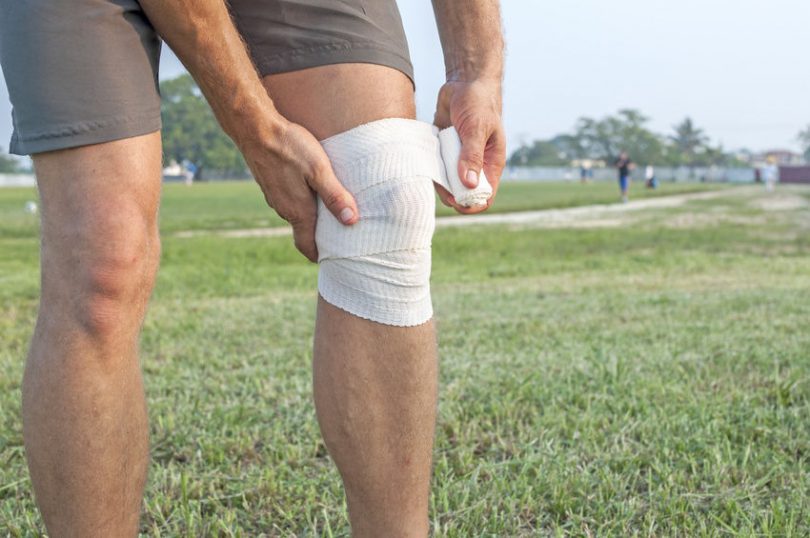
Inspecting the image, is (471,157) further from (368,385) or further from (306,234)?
(368,385)

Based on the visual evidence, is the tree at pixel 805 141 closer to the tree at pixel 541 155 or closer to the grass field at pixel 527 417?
the tree at pixel 541 155

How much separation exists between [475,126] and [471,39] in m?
0.24

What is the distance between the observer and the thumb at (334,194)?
53.9 inches

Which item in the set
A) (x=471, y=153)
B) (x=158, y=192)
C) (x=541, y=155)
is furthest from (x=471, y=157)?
(x=541, y=155)

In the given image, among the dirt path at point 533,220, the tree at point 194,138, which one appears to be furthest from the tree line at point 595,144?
the dirt path at point 533,220

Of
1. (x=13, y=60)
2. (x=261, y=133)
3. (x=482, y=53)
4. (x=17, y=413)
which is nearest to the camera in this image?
(x=13, y=60)

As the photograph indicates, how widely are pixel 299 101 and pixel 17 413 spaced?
174cm

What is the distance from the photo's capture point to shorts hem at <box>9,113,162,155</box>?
4.07 feet

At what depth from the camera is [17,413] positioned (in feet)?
8.82

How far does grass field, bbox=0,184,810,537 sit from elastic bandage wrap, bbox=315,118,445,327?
2.07ft

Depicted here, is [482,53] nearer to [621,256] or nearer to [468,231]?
[621,256]

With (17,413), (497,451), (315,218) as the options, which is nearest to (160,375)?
(17,413)

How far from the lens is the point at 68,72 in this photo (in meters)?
1.24

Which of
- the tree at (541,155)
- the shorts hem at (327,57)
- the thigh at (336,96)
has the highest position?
the tree at (541,155)
